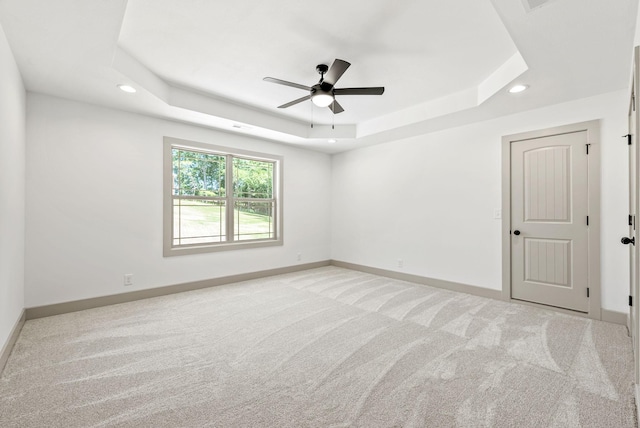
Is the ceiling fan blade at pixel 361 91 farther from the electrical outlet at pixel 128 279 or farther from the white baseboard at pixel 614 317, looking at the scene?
the electrical outlet at pixel 128 279

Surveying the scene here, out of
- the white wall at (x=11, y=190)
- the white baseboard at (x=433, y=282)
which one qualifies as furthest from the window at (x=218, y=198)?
the white baseboard at (x=433, y=282)

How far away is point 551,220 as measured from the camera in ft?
11.3

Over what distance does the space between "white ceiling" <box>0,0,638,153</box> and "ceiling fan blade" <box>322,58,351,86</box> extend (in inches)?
10.0

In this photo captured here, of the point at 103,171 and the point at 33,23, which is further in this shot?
the point at 103,171

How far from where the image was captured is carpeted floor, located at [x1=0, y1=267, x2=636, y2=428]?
1646 millimetres

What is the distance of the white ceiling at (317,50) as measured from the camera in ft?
6.53

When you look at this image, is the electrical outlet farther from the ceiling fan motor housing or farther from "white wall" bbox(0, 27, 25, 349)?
the ceiling fan motor housing

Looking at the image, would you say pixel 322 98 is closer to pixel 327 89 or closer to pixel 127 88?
pixel 327 89

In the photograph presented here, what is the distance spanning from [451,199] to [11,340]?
5.09m

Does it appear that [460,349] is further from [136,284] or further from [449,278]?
[136,284]

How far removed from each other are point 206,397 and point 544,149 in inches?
169

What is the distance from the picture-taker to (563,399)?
1780 millimetres

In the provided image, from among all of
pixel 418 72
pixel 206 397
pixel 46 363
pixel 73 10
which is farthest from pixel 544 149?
pixel 46 363

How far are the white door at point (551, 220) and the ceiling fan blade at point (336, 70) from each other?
8.55ft
